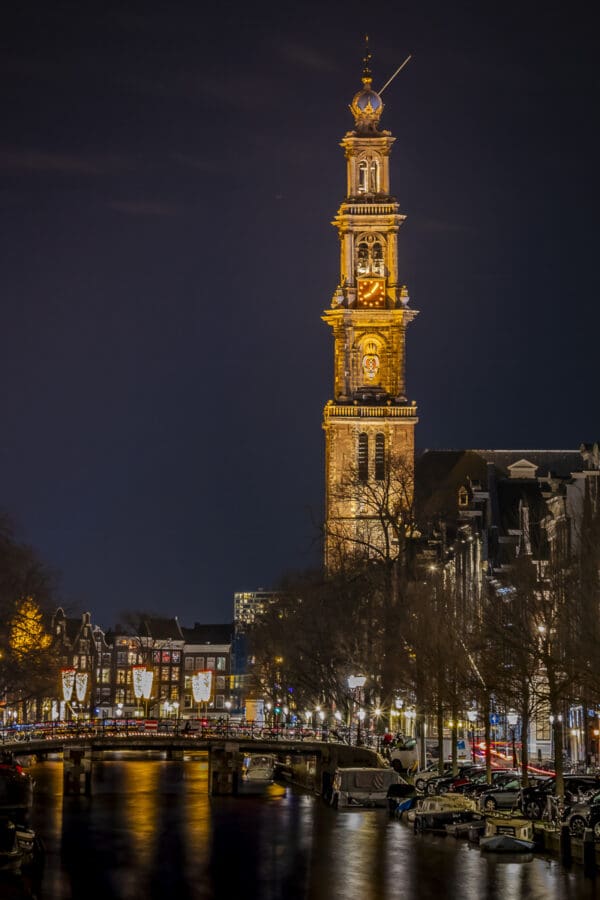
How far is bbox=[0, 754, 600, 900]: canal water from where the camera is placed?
63.1m

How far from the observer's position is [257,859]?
246ft

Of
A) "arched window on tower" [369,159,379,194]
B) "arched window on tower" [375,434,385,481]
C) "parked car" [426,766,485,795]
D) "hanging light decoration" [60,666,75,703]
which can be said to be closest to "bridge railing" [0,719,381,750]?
"parked car" [426,766,485,795]

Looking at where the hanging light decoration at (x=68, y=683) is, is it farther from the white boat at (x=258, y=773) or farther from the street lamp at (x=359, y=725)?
the street lamp at (x=359, y=725)

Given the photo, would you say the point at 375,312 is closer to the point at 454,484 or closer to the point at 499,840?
the point at 454,484

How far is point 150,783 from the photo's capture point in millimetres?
125438

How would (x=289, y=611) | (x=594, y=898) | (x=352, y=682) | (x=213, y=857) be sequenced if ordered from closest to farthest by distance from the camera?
(x=594, y=898), (x=213, y=857), (x=352, y=682), (x=289, y=611)

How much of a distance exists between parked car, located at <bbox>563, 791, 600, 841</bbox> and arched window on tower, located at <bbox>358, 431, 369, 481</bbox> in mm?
108855

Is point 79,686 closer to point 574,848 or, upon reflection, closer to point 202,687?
point 202,687

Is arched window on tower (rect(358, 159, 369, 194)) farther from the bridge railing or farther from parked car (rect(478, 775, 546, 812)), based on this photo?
parked car (rect(478, 775, 546, 812))

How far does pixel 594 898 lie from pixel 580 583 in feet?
84.1

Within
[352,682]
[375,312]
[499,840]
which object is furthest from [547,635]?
[375,312]

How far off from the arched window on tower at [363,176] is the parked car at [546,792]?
123518 mm

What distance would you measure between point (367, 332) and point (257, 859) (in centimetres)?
11565

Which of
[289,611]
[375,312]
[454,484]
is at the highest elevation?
[375,312]
